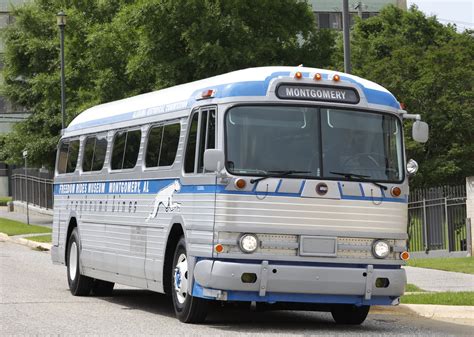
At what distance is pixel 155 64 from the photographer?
123 ft

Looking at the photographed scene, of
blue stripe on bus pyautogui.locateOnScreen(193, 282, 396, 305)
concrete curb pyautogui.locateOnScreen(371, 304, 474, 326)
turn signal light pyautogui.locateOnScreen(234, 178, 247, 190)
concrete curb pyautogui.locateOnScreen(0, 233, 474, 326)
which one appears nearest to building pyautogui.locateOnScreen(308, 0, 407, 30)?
concrete curb pyautogui.locateOnScreen(0, 233, 474, 326)

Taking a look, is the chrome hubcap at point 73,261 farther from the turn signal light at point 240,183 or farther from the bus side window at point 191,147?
the turn signal light at point 240,183

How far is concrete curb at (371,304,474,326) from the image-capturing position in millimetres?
14396

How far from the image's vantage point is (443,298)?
15.7 m

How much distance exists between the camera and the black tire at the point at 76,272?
60.1 ft

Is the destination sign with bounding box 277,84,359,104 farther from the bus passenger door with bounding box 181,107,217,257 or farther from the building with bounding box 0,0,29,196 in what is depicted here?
the building with bounding box 0,0,29,196

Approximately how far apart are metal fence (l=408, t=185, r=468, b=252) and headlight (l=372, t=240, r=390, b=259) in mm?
13196

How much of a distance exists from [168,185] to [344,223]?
2.59 metres

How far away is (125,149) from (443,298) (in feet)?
Answer: 16.9

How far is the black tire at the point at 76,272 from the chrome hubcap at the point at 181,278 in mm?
4778

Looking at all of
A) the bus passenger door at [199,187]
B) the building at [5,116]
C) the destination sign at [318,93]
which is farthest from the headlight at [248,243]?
the building at [5,116]

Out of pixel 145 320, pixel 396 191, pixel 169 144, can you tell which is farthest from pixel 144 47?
pixel 396 191

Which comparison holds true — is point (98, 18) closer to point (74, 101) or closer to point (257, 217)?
point (74, 101)

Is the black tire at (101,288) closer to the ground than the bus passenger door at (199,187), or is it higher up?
closer to the ground
